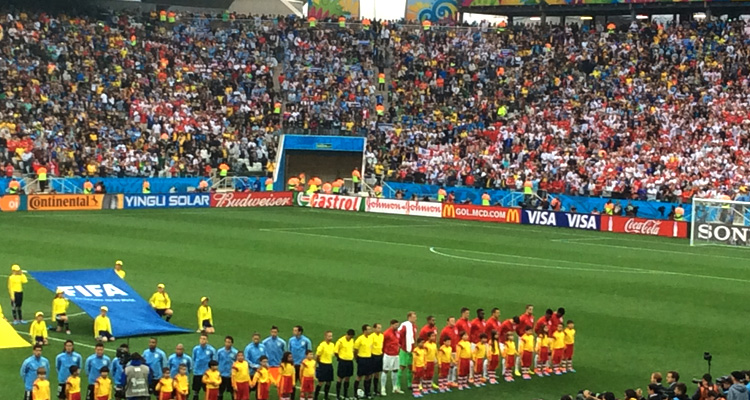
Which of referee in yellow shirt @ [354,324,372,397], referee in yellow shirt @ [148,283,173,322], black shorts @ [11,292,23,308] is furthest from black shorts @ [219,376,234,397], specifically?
black shorts @ [11,292,23,308]

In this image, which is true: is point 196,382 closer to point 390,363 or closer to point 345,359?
point 345,359

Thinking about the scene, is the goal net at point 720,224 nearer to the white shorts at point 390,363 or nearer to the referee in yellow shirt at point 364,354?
the white shorts at point 390,363

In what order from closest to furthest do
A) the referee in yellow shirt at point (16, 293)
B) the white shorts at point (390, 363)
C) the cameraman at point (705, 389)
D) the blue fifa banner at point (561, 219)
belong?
1. the cameraman at point (705, 389)
2. the white shorts at point (390, 363)
3. the referee in yellow shirt at point (16, 293)
4. the blue fifa banner at point (561, 219)

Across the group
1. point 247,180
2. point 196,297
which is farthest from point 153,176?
point 196,297

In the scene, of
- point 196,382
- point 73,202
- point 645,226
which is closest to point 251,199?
point 73,202

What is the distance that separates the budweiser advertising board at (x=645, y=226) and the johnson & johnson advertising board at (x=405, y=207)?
8186 millimetres

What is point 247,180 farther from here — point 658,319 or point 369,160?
point 658,319

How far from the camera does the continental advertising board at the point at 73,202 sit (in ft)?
174

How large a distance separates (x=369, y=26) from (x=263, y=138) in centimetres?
1230

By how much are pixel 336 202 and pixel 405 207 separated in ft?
12.4

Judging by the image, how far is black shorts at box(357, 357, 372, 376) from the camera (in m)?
22.1

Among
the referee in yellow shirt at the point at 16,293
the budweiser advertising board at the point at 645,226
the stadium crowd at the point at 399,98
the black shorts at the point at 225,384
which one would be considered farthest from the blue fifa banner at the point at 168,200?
the black shorts at the point at 225,384

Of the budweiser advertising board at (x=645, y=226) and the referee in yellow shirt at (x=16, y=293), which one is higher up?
the budweiser advertising board at (x=645, y=226)

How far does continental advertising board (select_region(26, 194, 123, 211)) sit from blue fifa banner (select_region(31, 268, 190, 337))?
85.2ft
